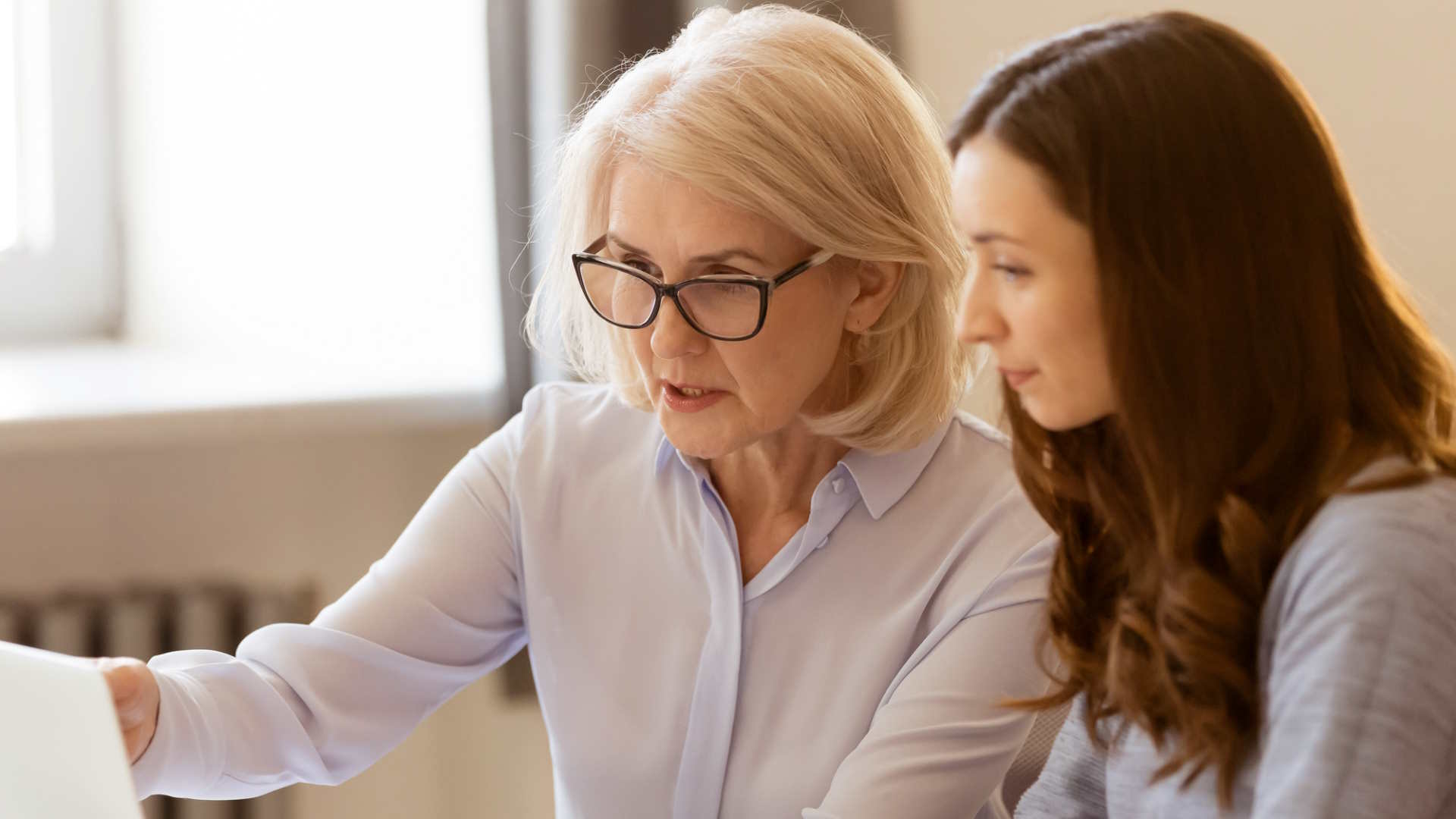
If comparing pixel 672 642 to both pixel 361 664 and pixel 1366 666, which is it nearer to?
pixel 361 664

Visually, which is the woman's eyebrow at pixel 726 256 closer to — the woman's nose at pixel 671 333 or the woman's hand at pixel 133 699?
the woman's nose at pixel 671 333

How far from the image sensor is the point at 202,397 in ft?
6.83

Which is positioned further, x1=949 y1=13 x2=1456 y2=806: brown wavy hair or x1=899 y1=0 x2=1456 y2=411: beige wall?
x1=899 y1=0 x2=1456 y2=411: beige wall

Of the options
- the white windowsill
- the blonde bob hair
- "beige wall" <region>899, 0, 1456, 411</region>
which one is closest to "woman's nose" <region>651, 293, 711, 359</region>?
the blonde bob hair

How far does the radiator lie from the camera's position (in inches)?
79.4

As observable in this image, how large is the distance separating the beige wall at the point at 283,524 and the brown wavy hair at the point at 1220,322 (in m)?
1.57

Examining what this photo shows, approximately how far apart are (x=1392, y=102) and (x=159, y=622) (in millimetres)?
1869

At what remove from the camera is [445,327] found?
237 centimetres

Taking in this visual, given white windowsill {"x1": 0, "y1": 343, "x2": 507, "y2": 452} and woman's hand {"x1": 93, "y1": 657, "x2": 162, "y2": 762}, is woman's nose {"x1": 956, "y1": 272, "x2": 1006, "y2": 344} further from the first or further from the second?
white windowsill {"x1": 0, "y1": 343, "x2": 507, "y2": 452}

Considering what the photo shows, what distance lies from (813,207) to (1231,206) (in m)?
0.50

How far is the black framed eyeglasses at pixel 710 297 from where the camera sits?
1232 millimetres

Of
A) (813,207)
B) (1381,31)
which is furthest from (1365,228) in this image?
(1381,31)

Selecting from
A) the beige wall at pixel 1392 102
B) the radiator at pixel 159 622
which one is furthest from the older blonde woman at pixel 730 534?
the radiator at pixel 159 622

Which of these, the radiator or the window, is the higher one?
the window
